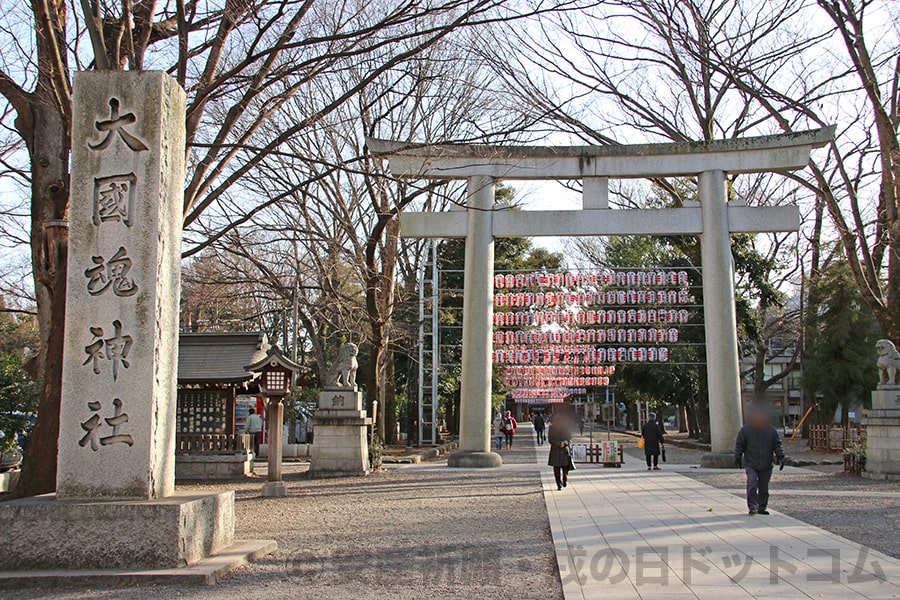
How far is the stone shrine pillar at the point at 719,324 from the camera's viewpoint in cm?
1942

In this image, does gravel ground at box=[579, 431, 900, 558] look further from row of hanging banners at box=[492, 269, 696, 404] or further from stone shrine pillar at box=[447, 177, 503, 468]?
row of hanging banners at box=[492, 269, 696, 404]

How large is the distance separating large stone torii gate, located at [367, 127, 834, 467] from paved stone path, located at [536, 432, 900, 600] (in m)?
7.21

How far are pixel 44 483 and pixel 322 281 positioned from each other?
11.5 m

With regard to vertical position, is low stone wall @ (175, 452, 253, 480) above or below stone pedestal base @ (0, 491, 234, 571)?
below

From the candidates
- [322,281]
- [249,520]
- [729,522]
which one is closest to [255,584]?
[249,520]

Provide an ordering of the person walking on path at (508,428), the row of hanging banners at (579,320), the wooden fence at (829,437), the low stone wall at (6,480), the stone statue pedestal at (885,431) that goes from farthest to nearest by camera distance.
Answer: the person walking on path at (508,428)
the wooden fence at (829,437)
the row of hanging banners at (579,320)
the stone statue pedestal at (885,431)
the low stone wall at (6,480)

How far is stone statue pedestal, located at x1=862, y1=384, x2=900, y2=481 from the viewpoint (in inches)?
651

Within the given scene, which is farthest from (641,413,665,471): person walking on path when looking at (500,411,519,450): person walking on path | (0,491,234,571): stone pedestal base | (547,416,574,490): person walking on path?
(0,491,234,571): stone pedestal base

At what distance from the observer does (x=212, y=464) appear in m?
18.5

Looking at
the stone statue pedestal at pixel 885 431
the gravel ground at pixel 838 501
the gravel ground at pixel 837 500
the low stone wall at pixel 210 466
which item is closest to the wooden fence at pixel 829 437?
the gravel ground at pixel 837 500

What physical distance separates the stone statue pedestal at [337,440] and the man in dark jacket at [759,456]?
9705 mm

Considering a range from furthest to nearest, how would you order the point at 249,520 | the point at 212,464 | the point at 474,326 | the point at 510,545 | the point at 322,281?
1. the point at 322,281
2. the point at 474,326
3. the point at 212,464
4. the point at 249,520
5. the point at 510,545

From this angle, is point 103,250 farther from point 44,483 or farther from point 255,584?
point 44,483

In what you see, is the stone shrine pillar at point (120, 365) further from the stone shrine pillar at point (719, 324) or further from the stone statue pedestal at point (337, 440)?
the stone shrine pillar at point (719, 324)
